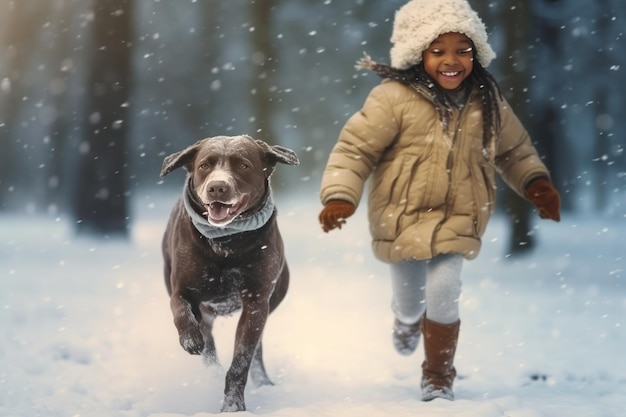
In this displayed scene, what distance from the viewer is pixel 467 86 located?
6.84ft

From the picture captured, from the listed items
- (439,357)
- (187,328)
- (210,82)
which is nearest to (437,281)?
(439,357)

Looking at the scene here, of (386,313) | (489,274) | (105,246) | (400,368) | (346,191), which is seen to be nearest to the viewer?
(346,191)

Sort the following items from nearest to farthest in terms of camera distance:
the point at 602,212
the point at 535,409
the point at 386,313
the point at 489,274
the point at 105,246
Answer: the point at 535,409
the point at 386,313
the point at 105,246
the point at 489,274
the point at 602,212

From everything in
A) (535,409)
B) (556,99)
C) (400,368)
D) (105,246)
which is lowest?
(535,409)

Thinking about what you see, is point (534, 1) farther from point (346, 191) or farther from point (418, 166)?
point (346, 191)

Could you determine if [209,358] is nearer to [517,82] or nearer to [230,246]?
[230,246]

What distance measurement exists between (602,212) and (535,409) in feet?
5.27

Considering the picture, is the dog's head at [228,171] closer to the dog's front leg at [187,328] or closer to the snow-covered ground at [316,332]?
the dog's front leg at [187,328]

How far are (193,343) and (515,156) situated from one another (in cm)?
98

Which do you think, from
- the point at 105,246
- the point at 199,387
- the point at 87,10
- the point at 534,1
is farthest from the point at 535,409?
the point at 87,10

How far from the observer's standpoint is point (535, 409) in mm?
1822

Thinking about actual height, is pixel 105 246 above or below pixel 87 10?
below

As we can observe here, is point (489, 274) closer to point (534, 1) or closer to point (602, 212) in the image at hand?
point (602, 212)

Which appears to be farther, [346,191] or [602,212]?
[602,212]
